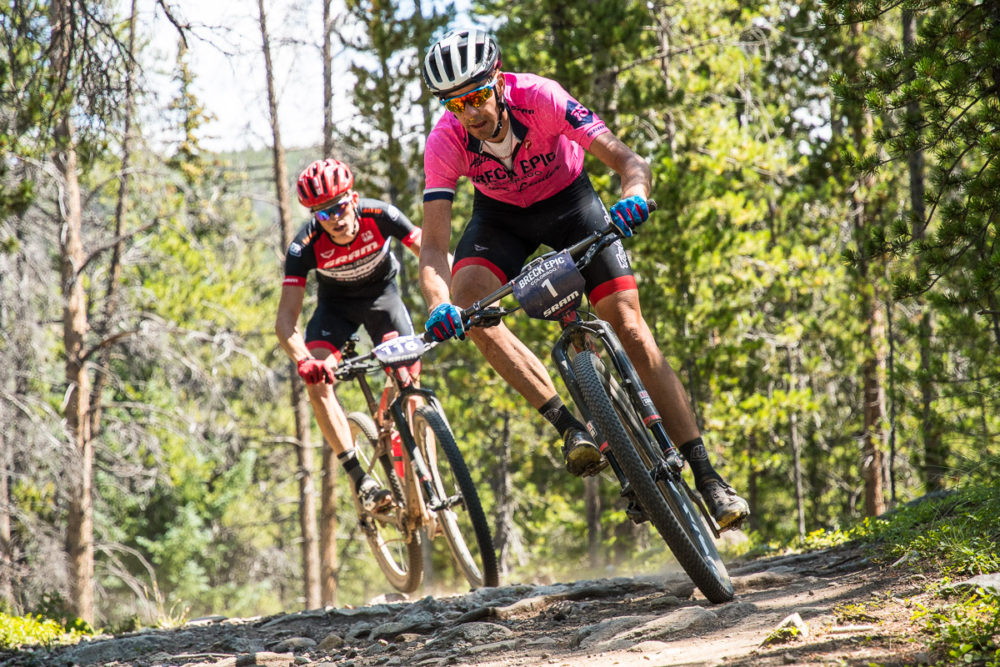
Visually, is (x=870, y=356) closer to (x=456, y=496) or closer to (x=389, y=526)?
(x=389, y=526)

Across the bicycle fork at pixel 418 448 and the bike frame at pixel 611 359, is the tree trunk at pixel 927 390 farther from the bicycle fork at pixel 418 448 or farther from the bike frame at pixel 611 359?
the bicycle fork at pixel 418 448

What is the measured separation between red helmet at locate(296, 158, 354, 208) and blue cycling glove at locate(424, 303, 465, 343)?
266 centimetres

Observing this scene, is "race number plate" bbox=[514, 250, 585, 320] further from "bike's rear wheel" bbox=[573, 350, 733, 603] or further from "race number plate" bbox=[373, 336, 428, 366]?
"race number plate" bbox=[373, 336, 428, 366]

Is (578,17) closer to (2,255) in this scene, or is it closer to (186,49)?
(186,49)

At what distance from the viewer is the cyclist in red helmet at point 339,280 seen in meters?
6.22

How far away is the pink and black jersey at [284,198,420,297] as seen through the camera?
6.50 metres

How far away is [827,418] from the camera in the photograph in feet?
70.1

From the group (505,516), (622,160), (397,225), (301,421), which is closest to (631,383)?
(622,160)

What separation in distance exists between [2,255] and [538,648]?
1078 centimetres

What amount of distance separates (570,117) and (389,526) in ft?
13.7

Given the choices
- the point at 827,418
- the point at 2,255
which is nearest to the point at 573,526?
the point at 827,418

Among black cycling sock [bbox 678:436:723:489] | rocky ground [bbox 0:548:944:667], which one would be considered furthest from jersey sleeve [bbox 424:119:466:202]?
rocky ground [bbox 0:548:944:667]

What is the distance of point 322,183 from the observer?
617cm

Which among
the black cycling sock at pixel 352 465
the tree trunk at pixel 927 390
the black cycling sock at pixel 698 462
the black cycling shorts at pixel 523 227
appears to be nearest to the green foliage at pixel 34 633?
the black cycling sock at pixel 352 465
